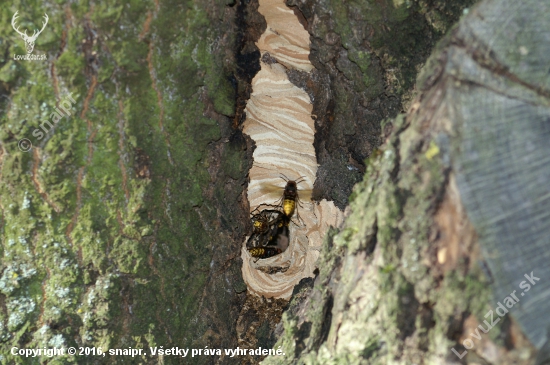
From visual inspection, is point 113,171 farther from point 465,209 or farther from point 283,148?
point 465,209

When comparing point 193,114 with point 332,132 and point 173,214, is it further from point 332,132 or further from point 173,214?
point 332,132

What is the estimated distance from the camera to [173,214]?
3.04 m

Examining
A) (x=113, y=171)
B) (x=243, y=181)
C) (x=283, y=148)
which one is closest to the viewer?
(x=113, y=171)

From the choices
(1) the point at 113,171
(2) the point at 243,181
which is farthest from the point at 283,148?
(1) the point at 113,171

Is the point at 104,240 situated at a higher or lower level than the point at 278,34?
lower

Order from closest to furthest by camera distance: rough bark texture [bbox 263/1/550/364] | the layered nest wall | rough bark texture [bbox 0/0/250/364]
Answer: rough bark texture [bbox 263/1/550/364], rough bark texture [bbox 0/0/250/364], the layered nest wall

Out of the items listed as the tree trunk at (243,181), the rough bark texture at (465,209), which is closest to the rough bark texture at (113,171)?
the tree trunk at (243,181)

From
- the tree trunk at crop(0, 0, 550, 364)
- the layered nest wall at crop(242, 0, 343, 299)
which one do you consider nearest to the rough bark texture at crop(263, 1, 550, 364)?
the tree trunk at crop(0, 0, 550, 364)

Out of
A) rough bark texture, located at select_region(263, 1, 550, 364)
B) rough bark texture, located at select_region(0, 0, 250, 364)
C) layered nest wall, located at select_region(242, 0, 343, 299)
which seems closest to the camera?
rough bark texture, located at select_region(263, 1, 550, 364)

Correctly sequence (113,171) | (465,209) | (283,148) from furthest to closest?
(283,148) → (113,171) → (465,209)

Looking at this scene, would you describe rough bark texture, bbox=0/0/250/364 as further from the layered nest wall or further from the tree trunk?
the layered nest wall

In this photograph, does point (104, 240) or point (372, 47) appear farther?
point (372, 47)

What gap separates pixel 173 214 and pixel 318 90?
1.47 meters

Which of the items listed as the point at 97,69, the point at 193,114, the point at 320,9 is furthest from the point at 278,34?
the point at 97,69
